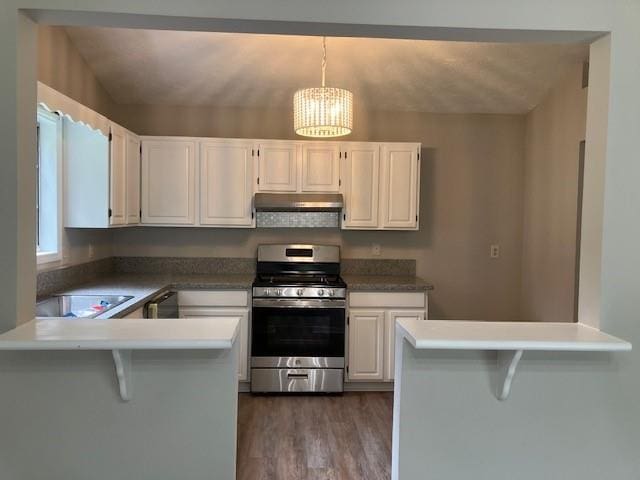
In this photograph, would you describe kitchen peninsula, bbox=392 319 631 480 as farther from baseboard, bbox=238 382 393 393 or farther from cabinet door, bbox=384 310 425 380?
baseboard, bbox=238 382 393 393

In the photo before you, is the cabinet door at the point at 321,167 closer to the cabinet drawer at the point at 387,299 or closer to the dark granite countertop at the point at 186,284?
the dark granite countertop at the point at 186,284

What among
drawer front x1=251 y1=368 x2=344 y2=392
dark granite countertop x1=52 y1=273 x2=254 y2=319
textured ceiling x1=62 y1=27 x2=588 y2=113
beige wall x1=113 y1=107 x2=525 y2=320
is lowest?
drawer front x1=251 y1=368 x2=344 y2=392

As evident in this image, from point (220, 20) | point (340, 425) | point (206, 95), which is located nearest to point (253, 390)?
point (340, 425)

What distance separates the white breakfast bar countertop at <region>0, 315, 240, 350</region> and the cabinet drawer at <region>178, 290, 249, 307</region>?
195 cm

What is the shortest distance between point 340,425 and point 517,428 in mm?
1634

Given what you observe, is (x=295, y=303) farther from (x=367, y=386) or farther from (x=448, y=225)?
(x=448, y=225)

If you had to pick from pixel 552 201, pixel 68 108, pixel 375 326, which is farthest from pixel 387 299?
pixel 68 108

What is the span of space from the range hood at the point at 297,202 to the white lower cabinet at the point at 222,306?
705 mm

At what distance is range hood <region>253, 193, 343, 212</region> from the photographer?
3.74 metres

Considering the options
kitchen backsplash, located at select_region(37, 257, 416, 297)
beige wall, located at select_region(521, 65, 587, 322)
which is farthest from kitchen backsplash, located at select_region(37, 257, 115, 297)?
beige wall, located at select_region(521, 65, 587, 322)

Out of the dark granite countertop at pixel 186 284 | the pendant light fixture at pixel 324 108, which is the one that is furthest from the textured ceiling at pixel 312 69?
the dark granite countertop at pixel 186 284

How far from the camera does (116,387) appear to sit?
164cm

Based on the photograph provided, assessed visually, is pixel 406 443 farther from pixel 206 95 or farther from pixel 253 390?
pixel 206 95

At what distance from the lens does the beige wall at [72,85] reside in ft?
9.28
